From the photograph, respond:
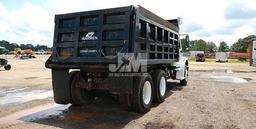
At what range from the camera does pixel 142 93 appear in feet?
23.8

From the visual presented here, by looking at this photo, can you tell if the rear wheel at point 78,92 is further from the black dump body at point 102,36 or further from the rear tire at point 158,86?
the rear tire at point 158,86

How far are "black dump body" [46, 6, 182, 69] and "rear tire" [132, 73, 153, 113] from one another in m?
0.56

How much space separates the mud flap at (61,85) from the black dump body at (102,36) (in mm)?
227

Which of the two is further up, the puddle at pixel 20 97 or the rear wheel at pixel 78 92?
the rear wheel at pixel 78 92

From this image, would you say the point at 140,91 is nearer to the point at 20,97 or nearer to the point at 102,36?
the point at 102,36

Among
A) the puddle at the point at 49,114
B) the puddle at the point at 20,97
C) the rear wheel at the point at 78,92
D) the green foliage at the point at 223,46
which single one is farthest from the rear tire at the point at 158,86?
the green foliage at the point at 223,46

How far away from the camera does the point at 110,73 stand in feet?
22.5

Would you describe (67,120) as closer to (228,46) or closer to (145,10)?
(145,10)

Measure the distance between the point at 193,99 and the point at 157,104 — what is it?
163cm

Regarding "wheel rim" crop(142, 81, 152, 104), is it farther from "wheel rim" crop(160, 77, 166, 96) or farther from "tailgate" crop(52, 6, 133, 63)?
"tailgate" crop(52, 6, 133, 63)

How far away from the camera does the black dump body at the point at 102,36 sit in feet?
22.3

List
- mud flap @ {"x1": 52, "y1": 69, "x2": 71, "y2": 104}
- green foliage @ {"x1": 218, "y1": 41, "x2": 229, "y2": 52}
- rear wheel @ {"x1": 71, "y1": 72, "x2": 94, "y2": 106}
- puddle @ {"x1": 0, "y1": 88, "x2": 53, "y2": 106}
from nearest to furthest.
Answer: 1. mud flap @ {"x1": 52, "y1": 69, "x2": 71, "y2": 104}
2. rear wheel @ {"x1": 71, "y1": 72, "x2": 94, "y2": 106}
3. puddle @ {"x1": 0, "y1": 88, "x2": 53, "y2": 106}
4. green foliage @ {"x1": 218, "y1": 41, "x2": 229, "y2": 52}

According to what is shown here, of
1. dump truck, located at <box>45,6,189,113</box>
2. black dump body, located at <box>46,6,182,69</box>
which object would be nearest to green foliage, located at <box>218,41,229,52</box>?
dump truck, located at <box>45,6,189,113</box>

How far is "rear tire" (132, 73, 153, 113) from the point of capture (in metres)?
7.01
